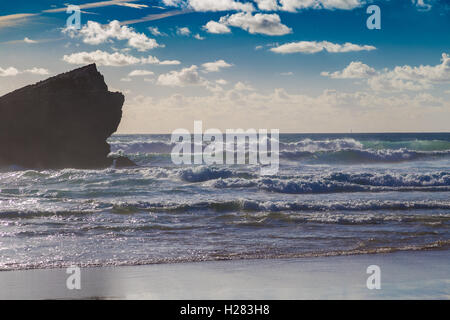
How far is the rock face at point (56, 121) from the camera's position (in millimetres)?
35688

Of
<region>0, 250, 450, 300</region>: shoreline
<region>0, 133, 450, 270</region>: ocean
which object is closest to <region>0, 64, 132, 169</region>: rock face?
<region>0, 133, 450, 270</region>: ocean

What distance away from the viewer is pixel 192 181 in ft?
85.3

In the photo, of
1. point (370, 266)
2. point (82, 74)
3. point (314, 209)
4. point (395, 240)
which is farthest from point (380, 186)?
point (82, 74)

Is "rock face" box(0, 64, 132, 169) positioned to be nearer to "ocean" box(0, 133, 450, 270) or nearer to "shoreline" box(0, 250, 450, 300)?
"ocean" box(0, 133, 450, 270)

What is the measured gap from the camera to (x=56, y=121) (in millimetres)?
36438

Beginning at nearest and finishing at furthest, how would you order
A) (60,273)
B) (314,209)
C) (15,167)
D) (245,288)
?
1. (245,288)
2. (60,273)
3. (314,209)
4. (15,167)

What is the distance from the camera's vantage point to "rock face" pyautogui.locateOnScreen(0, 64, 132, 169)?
117ft

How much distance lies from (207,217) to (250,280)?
7251mm

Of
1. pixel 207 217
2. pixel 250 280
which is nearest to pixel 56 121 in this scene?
pixel 207 217

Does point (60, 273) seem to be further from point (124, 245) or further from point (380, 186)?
point (380, 186)

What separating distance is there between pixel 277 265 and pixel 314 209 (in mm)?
7669

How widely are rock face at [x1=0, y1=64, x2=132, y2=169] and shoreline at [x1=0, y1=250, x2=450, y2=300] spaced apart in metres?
28.8

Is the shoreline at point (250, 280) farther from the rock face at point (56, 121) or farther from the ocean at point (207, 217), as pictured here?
the rock face at point (56, 121)

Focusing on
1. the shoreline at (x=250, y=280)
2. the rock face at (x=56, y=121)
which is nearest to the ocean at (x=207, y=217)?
the shoreline at (x=250, y=280)
